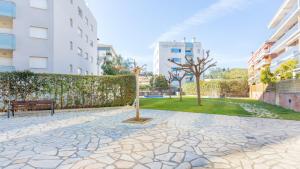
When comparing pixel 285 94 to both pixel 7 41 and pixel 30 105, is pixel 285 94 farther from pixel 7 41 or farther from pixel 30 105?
pixel 7 41

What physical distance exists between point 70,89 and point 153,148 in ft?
32.6

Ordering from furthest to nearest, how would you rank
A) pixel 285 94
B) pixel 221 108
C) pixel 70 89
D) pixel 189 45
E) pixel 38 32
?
pixel 189 45
pixel 38 32
pixel 285 94
pixel 221 108
pixel 70 89

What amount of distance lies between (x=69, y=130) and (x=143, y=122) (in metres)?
2.98

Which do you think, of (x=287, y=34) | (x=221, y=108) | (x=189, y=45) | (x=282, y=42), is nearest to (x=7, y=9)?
(x=221, y=108)

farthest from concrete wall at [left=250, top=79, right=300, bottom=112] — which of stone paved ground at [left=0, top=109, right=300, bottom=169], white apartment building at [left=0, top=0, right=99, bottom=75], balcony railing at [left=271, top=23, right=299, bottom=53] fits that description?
white apartment building at [left=0, top=0, right=99, bottom=75]

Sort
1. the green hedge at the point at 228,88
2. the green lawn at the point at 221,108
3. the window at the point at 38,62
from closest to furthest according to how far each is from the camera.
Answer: the green lawn at the point at 221,108
the window at the point at 38,62
the green hedge at the point at 228,88

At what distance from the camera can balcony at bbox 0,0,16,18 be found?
653 inches

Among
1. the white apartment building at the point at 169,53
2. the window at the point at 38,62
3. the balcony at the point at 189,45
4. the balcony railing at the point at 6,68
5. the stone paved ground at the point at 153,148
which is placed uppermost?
the balcony at the point at 189,45

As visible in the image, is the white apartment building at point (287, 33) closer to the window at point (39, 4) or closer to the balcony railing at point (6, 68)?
the window at point (39, 4)

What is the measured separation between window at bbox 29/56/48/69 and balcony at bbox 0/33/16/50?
1729 mm

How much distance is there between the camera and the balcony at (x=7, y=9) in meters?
16.6

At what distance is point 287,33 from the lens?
2388cm

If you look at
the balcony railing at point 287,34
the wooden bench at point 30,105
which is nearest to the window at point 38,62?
the wooden bench at point 30,105

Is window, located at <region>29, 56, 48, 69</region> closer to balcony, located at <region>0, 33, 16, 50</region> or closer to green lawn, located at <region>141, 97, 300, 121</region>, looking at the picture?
balcony, located at <region>0, 33, 16, 50</region>
